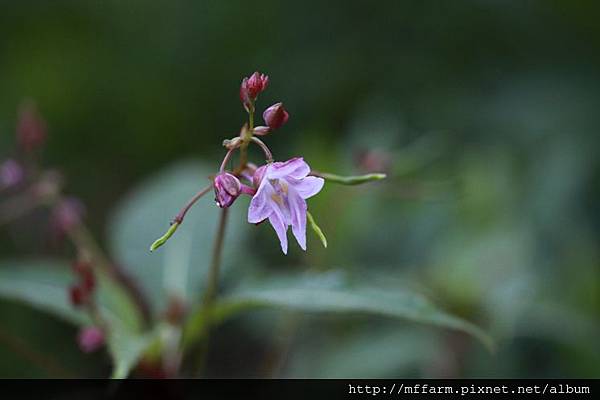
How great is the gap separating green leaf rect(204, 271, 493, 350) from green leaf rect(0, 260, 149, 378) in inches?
7.8

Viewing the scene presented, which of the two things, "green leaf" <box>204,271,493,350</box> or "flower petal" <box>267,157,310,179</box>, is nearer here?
"flower petal" <box>267,157,310,179</box>

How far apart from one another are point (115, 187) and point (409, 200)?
1.18 m

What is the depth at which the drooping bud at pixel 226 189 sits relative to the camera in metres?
0.94

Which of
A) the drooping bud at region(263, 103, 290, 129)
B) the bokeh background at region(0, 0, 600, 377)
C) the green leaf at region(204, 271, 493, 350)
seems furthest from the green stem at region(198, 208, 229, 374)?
the bokeh background at region(0, 0, 600, 377)

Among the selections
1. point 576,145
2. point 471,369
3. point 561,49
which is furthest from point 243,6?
point 471,369

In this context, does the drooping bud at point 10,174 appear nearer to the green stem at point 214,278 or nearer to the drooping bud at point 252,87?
the green stem at point 214,278

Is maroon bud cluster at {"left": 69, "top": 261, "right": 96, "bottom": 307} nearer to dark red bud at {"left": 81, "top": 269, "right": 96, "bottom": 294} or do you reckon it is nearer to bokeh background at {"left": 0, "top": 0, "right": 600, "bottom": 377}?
dark red bud at {"left": 81, "top": 269, "right": 96, "bottom": 294}

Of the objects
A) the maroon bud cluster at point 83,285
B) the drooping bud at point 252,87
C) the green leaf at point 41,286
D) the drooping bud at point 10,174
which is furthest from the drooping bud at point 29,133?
the drooping bud at point 252,87

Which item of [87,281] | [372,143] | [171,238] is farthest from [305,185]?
[372,143]

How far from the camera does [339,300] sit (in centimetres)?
130

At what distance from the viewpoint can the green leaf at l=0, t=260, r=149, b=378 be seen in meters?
1.45

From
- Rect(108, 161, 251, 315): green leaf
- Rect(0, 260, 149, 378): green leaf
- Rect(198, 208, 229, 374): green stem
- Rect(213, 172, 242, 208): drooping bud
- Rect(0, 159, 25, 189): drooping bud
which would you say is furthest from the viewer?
Rect(108, 161, 251, 315): green leaf

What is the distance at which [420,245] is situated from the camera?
2.11 m

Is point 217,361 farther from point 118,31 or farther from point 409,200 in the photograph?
point 118,31
